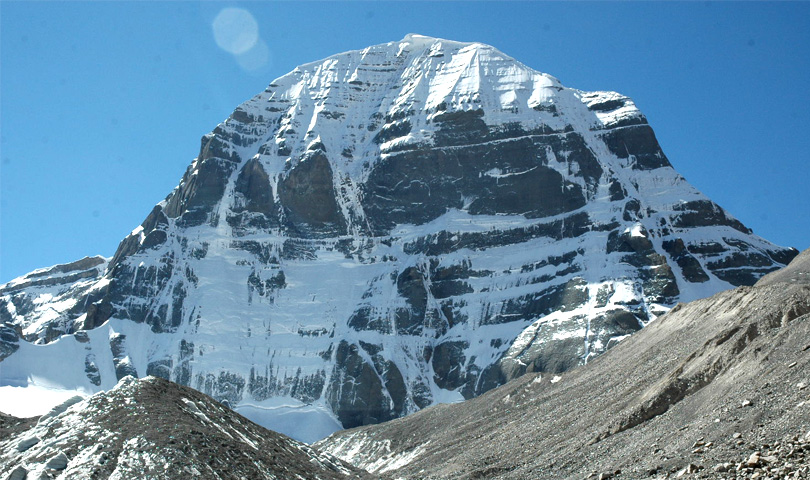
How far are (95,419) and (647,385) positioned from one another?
51.2 m

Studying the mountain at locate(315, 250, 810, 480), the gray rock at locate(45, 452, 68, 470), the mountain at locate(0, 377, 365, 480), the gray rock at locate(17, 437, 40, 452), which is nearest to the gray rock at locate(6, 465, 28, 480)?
the mountain at locate(0, 377, 365, 480)

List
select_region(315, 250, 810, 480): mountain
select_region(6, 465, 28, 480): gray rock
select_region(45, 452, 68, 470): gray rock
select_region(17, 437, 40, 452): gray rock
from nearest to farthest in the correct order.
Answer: select_region(315, 250, 810, 480): mountain → select_region(6, 465, 28, 480): gray rock → select_region(45, 452, 68, 470): gray rock → select_region(17, 437, 40, 452): gray rock

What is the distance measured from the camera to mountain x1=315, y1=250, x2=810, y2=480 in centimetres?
5131

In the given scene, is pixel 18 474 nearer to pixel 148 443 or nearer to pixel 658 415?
pixel 148 443

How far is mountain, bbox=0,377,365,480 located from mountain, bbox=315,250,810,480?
806 inches

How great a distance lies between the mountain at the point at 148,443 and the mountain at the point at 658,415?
20.5 meters

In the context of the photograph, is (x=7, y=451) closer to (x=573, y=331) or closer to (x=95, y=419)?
(x=95, y=419)

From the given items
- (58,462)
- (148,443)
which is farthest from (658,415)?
(58,462)

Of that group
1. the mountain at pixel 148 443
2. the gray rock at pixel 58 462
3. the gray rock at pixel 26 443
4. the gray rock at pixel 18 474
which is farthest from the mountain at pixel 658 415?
the gray rock at pixel 26 443

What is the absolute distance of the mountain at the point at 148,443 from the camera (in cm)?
5428

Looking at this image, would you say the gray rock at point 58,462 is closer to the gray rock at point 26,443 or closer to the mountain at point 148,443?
the mountain at point 148,443

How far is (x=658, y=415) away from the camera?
247 feet

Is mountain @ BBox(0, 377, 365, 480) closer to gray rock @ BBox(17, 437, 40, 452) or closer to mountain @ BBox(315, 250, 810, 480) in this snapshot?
gray rock @ BBox(17, 437, 40, 452)

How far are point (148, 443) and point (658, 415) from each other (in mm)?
39540
